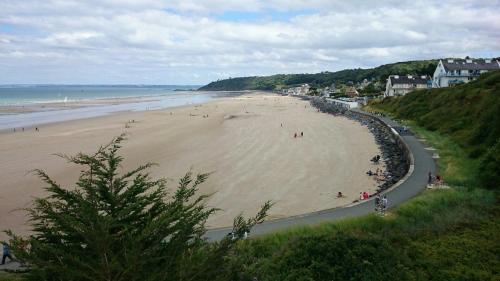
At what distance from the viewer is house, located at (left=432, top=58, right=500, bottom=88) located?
76.2 meters

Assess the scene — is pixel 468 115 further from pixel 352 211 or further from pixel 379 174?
pixel 352 211

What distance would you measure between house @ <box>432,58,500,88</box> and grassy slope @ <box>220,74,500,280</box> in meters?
61.1

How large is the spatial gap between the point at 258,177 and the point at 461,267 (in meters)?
16.6

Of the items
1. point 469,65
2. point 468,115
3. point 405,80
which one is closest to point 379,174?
point 468,115

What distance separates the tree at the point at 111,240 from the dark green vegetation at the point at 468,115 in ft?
64.2

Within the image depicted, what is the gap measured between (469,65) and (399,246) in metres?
74.9

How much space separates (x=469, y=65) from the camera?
77.9 meters

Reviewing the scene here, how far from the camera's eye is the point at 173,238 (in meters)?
6.28

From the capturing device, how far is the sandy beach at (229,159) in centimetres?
2302

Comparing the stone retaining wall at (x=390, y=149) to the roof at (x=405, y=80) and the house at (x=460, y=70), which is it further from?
the roof at (x=405, y=80)

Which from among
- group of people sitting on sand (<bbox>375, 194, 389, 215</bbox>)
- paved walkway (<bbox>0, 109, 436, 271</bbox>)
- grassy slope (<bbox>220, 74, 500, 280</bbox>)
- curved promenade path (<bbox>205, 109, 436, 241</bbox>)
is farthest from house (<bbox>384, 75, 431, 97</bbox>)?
group of people sitting on sand (<bbox>375, 194, 389, 215</bbox>)

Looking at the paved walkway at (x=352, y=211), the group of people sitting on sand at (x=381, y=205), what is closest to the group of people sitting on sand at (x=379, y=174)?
the paved walkway at (x=352, y=211)

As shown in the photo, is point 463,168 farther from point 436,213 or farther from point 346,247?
point 346,247

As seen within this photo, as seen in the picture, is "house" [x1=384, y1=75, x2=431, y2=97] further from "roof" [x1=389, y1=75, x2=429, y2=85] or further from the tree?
the tree
